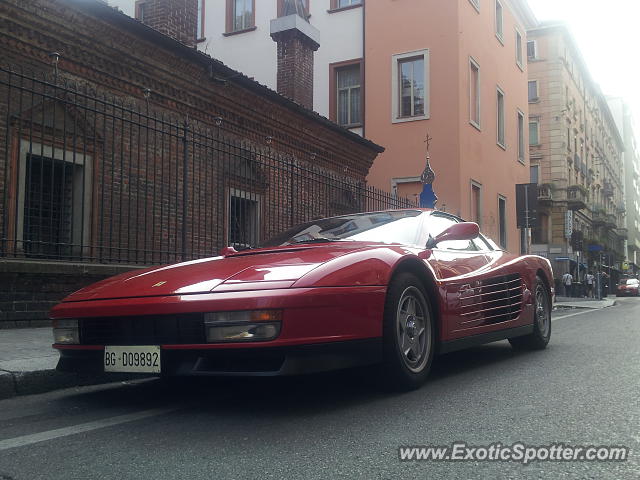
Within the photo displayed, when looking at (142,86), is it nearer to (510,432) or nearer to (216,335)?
(216,335)

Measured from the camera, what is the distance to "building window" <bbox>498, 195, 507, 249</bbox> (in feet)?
78.5

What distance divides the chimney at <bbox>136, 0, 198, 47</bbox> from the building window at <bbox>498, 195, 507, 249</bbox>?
47.8ft

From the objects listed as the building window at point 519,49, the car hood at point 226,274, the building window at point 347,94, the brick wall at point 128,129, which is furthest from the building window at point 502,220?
the car hood at point 226,274

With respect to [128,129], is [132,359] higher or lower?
lower

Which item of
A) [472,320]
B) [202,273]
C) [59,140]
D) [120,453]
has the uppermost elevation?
[59,140]

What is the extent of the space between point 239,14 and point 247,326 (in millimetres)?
21501

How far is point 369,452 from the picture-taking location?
2.85 metres

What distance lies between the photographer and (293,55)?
54.1 ft

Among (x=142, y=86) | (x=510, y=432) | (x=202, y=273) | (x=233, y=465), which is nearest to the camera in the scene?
(x=233, y=465)

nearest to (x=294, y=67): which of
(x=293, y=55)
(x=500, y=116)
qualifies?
(x=293, y=55)

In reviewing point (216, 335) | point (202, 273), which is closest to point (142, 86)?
point (202, 273)

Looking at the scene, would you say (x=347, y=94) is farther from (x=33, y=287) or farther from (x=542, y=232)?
(x=542, y=232)

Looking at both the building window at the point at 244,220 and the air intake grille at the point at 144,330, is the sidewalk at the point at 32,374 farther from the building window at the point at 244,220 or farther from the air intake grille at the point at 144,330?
the building window at the point at 244,220

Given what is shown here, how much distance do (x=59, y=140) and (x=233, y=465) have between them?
22.1 feet
